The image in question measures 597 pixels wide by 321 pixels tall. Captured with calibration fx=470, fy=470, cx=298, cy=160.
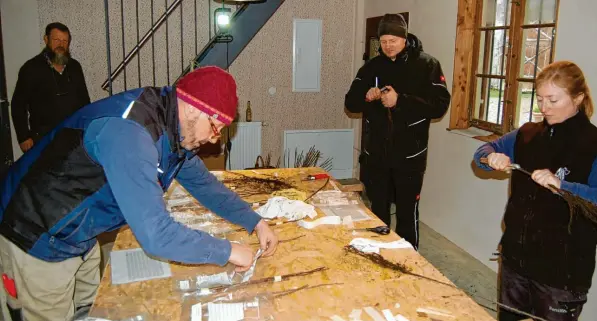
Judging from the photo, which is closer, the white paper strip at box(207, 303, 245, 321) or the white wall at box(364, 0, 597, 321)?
the white paper strip at box(207, 303, 245, 321)

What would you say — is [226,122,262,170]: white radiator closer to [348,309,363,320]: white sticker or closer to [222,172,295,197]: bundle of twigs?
[222,172,295,197]: bundle of twigs

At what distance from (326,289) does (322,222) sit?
605 millimetres

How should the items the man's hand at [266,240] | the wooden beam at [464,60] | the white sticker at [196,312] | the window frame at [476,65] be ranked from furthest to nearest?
the wooden beam at [464,60] < the window frame at [476,65] < the man's hand at [266,240] < the white sticker at [196,312]

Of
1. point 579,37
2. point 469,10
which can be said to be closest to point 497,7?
point 469,10

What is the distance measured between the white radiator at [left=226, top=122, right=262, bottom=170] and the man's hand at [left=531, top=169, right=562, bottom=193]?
4195mm

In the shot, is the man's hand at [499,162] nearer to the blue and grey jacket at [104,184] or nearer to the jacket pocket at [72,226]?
the blue and grey jacket at [104,184]

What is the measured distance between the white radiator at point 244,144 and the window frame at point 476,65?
8.28ft

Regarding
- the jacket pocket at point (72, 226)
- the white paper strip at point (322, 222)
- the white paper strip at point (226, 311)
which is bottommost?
the white paper strip at point (226, 311)

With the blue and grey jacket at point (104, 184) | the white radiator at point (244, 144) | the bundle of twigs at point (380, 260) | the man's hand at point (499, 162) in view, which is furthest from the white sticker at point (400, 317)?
the white radiator at point (244, 144)

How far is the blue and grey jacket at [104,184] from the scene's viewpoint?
4.34 ft

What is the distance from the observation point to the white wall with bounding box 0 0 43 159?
5.11m

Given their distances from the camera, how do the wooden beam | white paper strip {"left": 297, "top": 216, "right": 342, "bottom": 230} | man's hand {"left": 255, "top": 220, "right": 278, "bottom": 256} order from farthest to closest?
the wooden beam < white paper strip {"left": 297, "top": 216, "right": 342, "bottom": 230} < man's hand {"left": 255, "top": 220, "right": 278, "bottom": 256}

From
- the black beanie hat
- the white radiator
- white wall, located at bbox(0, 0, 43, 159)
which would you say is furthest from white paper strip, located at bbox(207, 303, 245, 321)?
white wall, located at bbox(0, 0, 43, 159)

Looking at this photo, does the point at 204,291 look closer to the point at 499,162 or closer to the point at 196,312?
the point at 196,312
